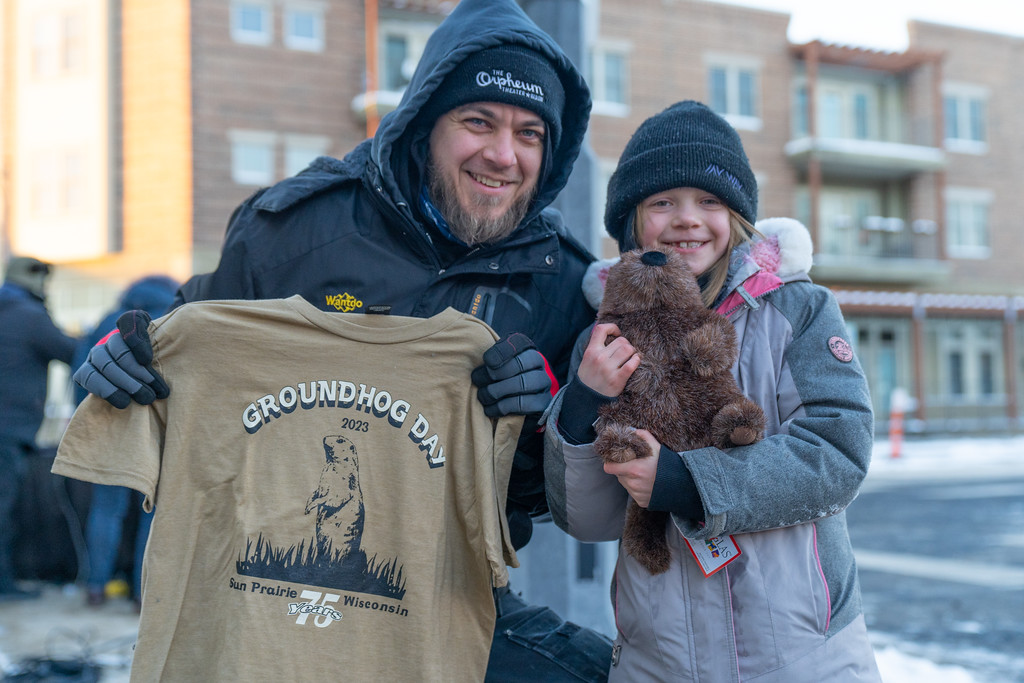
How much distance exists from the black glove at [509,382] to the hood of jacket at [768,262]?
1.62 ft

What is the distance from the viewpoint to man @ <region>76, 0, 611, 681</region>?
7.36 ft

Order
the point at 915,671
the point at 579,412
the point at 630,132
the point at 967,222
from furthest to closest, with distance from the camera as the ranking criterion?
the point at 967,222, the point at 630,132, the point at 915,671, the point at 579,412

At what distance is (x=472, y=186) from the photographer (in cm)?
234

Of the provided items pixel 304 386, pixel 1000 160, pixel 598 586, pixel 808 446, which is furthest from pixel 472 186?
pixel 1000 160

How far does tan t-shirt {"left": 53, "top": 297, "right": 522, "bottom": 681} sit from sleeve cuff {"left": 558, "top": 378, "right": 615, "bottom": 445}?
165 millimetres

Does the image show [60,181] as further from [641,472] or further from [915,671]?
[641,472]

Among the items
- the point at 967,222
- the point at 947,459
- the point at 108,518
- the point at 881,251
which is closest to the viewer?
the point at 108,518

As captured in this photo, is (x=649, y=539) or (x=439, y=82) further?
(x=439, y=82)

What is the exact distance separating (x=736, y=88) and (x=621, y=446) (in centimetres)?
2243

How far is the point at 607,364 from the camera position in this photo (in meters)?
1.79

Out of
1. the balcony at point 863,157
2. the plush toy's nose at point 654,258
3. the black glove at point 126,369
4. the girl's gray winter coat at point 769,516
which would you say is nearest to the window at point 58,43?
the balcony at point 863,157

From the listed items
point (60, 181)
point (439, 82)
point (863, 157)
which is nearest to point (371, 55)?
point (60, 181)

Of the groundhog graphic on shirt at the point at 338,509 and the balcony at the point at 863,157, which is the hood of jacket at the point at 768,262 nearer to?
the groundhog graphic on shirt at the point at 338,509

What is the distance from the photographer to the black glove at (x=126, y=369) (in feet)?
6.16
